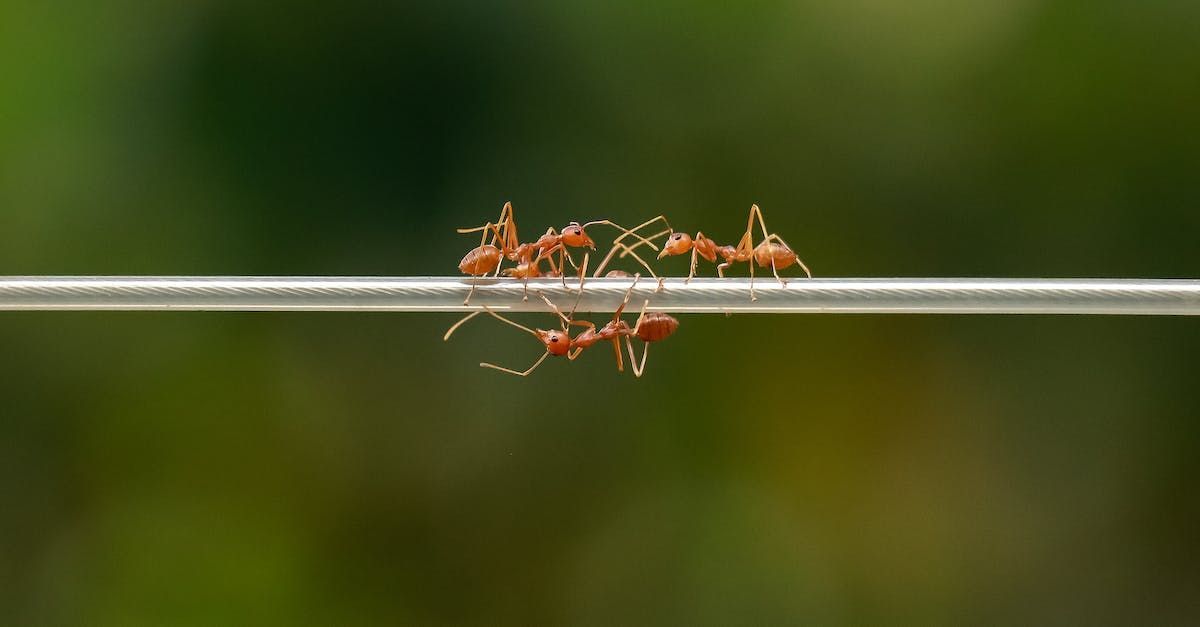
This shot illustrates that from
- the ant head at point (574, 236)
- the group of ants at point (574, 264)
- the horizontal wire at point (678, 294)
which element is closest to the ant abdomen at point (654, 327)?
the group of ants at point (574, 264)

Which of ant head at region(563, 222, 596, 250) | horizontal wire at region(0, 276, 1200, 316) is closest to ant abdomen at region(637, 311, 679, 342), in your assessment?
ant head at region(563, 222, 596, 250)

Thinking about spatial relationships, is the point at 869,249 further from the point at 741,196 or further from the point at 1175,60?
the point at 1175,60

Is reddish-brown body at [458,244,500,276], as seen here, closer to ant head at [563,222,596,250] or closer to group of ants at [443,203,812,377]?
group of ants at [443,203,812,377]

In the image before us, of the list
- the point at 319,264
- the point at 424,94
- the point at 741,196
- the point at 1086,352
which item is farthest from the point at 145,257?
the point at 1086,352

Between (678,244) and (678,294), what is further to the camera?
(678,244)

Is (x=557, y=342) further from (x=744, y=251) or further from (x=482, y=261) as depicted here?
(x=744, y=251)

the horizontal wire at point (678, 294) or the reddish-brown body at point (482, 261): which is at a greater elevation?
the reddish-brown body at point (482, 261)

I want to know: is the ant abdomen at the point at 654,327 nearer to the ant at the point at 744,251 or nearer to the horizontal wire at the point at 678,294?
the ant at the point at 744,251

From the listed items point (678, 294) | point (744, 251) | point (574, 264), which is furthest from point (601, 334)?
point (678, 294)
